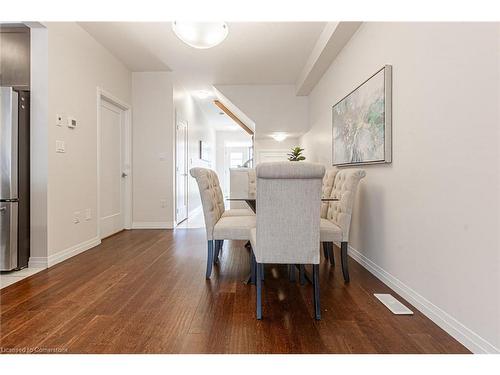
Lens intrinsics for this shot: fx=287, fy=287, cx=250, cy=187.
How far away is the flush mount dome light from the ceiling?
36.0 inches

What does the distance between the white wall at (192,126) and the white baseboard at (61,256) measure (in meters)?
2.65

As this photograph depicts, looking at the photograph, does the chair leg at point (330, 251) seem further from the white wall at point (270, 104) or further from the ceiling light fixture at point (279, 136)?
the ceiling light fixture at point (279, 136)

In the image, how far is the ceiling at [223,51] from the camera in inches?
130

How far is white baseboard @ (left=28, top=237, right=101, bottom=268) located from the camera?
2721 mm

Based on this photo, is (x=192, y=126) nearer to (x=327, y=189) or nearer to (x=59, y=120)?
(x=59, y=120)

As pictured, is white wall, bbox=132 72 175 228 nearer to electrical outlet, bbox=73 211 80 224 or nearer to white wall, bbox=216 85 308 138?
white wall, bbox=216 85 308 138

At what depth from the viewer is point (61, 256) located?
115 inches

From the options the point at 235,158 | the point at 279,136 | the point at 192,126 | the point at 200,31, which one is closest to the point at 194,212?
the point at 192,126

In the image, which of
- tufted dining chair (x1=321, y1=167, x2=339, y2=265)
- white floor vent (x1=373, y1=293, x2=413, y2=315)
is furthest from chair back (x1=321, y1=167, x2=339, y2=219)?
white floor vent (x1=373, y1=293, x2=413, y2=315)
